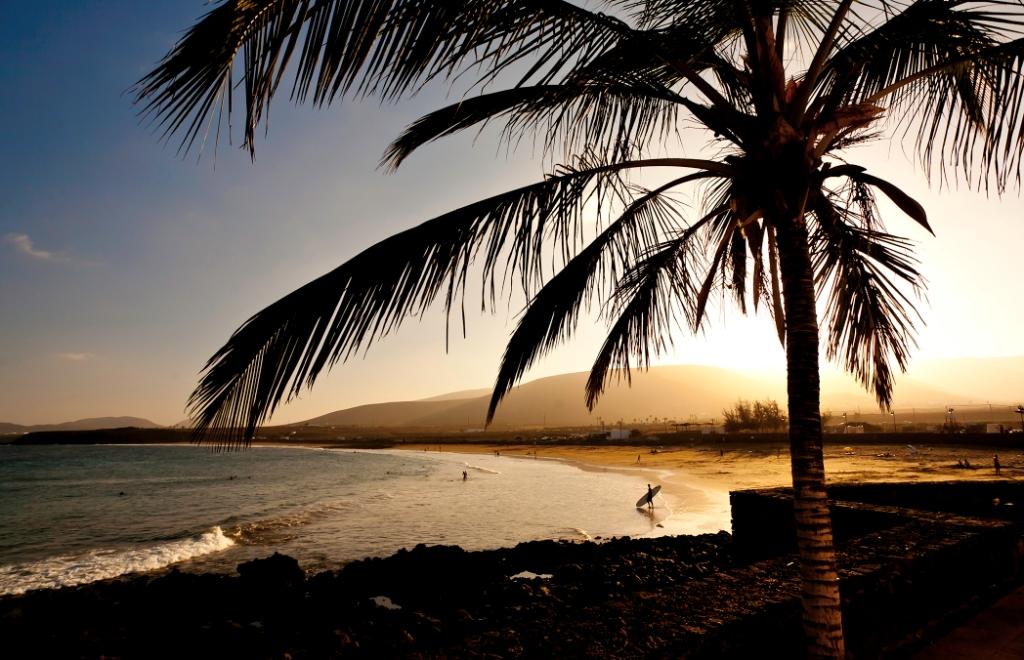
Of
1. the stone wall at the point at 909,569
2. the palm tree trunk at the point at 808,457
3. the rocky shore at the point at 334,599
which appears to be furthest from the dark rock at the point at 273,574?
the palm tree trunk at the point at 808,457

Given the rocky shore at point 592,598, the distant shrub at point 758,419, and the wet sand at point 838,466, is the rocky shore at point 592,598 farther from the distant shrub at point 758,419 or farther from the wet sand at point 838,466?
the distant shrub at point 758,419

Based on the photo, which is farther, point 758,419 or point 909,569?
point 758,419

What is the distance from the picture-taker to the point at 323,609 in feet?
25.8

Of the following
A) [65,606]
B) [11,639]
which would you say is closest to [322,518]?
[65,606]

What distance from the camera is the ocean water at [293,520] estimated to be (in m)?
13.3

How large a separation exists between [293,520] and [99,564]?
20.3 ft

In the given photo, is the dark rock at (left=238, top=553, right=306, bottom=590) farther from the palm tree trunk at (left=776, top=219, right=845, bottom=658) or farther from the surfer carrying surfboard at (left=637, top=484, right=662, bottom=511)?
the surfer carrying surfboard at (left=637, top=484, right=662, bottom=511)

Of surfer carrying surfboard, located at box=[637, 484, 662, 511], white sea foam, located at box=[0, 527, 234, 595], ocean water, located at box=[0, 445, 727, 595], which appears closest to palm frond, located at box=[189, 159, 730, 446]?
ocean water, located at box=[0, 445, 727, 595]

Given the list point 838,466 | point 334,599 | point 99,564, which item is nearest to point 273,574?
point 334,599

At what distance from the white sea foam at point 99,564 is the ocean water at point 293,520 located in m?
0.04

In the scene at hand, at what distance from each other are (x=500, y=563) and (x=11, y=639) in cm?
729

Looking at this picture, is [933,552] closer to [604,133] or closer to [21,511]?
[604,133]

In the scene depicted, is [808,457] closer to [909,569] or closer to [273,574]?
[909,569]

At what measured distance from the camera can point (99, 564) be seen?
13148mm
